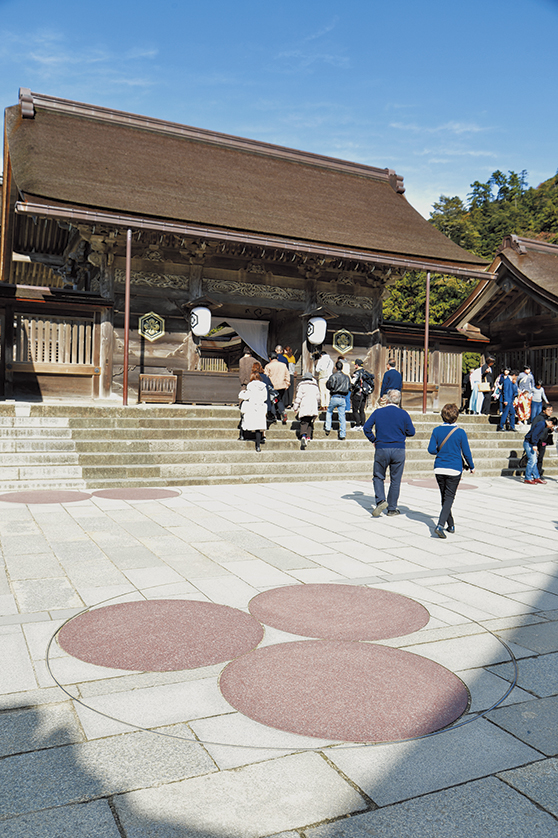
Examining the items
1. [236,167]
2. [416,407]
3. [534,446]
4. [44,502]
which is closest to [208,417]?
[44,502]

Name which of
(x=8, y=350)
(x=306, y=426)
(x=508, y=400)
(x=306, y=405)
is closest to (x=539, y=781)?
(x=306, y=405)

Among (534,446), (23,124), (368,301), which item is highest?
(23,124)

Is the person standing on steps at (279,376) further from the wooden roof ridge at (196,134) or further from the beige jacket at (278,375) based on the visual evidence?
the wooden roof ridge at (196,134)

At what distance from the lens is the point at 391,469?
743 cm

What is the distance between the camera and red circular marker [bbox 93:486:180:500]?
8219 millimetres

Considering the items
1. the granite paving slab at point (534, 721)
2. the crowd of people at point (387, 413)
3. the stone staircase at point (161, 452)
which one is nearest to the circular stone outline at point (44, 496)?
the stone staircase at point (161, 452)

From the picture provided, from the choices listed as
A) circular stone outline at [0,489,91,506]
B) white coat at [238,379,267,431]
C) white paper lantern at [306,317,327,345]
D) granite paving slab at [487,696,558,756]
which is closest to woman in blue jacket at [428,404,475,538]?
granite paving slab at [487,696,558,756]

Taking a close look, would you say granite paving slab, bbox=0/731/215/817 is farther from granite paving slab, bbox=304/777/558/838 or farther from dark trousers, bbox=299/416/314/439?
dark trousers, bbox=299/416/314/439

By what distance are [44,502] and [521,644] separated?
233 inches

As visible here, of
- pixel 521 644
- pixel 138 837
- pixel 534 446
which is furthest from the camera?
pixel 534 446

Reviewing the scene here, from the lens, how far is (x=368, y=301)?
16.5 metres

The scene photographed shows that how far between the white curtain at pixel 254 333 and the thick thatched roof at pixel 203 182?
3.31m

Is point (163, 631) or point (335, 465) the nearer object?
point (163, 631)

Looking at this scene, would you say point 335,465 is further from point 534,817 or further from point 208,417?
point 534,817
